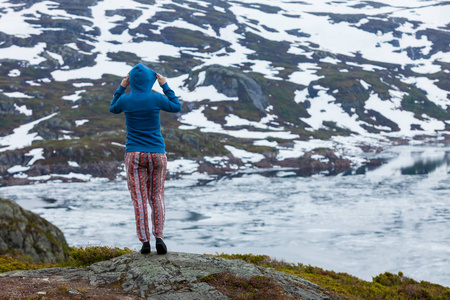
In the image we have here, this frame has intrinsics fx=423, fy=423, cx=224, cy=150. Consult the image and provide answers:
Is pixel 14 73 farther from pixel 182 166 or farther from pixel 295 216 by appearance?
pixel 295 216

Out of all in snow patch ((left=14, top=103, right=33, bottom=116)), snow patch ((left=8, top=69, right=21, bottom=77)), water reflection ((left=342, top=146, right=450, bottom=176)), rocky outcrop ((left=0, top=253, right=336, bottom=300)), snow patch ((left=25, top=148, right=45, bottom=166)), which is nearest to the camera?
rocky outcrop ((left=0, top=253, right=336, bottom=300))

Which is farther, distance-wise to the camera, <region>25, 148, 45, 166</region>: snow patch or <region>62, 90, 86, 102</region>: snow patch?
<region>62, 90, 86, 102</region>: snow patch

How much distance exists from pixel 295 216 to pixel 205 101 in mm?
93455

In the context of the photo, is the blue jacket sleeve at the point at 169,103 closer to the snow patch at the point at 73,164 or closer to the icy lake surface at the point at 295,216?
the icy lake surface at the point at 295,216

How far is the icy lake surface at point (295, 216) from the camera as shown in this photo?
28172 millimetres

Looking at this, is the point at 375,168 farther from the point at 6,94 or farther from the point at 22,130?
the point at 6,94

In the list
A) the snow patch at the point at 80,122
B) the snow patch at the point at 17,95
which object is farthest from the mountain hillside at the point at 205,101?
the snow patch at the point at 17,95

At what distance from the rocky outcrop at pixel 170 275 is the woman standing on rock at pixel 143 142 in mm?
447

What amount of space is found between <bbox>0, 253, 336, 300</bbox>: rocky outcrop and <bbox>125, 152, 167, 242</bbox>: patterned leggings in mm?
598

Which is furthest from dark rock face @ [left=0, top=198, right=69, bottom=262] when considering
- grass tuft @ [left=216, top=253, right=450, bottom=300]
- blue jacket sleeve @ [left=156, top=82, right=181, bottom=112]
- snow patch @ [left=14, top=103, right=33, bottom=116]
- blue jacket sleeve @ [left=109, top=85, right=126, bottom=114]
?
snow patch @ [left=14, top=103, right=33, bottom=116]

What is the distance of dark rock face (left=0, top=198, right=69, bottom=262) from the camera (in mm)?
14547

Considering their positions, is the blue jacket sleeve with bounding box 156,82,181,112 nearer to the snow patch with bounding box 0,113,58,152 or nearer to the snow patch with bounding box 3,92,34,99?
the snow patch with bounding box 0,113,58,152

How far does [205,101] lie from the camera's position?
130m

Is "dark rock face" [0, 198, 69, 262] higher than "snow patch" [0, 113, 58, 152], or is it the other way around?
"dark rock face" [0, 198, 69, 262]
